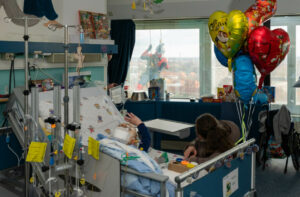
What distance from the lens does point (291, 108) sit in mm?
5859

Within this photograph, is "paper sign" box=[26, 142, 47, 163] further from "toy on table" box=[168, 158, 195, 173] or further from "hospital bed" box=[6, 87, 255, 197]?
"toy on table" box=[168, 158, 195, 173]

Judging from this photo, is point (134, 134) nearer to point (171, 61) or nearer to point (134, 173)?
point (134, 173)

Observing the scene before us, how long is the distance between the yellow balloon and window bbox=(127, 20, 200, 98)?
3.10 metres

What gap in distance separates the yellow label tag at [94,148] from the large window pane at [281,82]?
426 cm

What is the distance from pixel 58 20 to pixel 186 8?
2.43 metres

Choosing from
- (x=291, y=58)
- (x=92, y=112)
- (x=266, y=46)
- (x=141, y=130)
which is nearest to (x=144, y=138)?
(x=141, y=130)

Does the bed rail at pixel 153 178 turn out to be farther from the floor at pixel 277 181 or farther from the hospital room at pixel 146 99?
the floor at pixel 277 181

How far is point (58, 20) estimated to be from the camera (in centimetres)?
419

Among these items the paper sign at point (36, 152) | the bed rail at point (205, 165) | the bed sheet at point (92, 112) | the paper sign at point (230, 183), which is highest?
the bed sheet at point (92, 112)

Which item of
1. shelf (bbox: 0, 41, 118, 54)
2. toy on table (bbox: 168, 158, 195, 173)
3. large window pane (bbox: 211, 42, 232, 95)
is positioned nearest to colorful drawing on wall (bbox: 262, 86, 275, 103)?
large window pane (bbox: 211, 42, 232, 95)

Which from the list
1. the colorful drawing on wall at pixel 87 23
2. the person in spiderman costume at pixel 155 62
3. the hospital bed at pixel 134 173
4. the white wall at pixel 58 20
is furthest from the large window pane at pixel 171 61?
the hospital bed at pixel 134 173

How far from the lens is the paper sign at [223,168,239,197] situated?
2.52 meters

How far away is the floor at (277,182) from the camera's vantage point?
13.1 ft

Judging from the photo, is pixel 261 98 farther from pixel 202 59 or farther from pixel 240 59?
pixel 240 59
